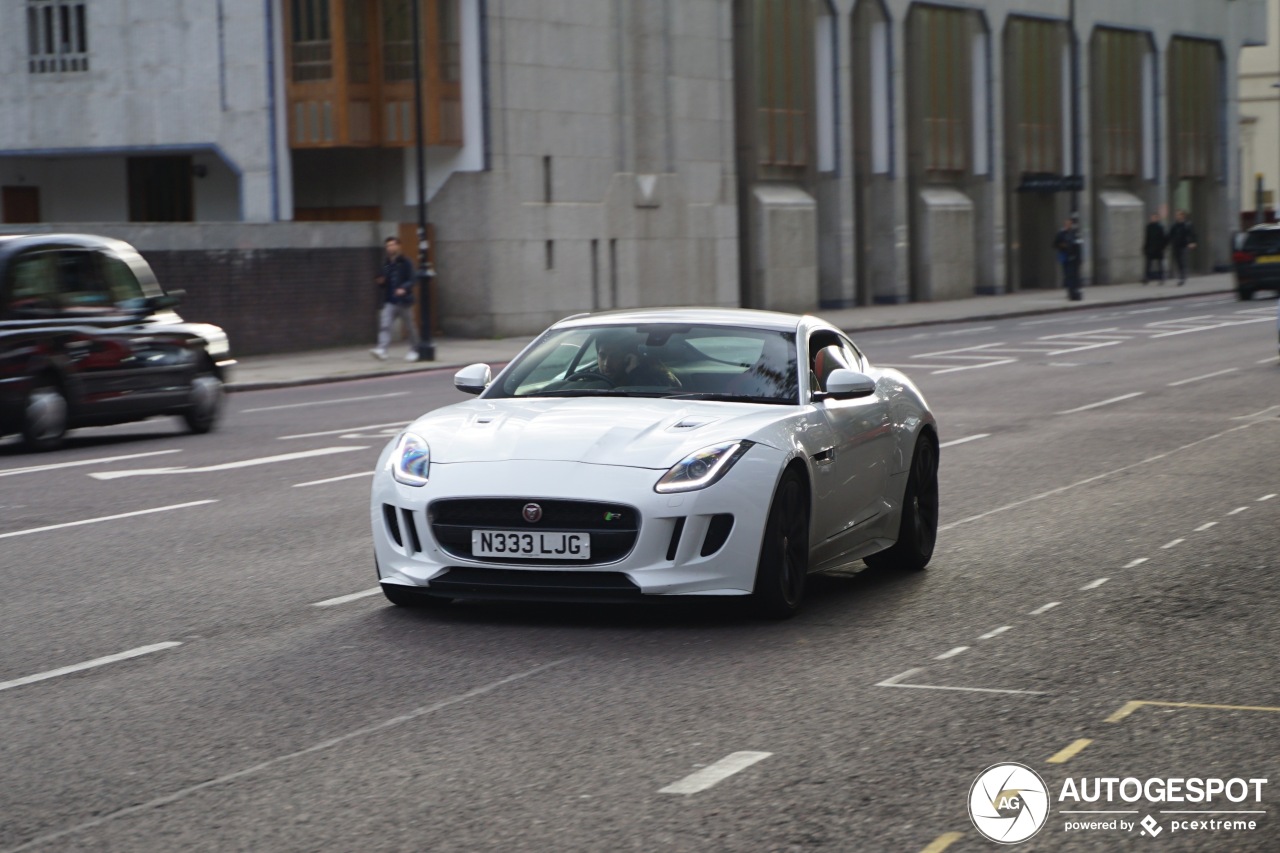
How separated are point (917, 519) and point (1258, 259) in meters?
39.5

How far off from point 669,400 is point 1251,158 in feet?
296

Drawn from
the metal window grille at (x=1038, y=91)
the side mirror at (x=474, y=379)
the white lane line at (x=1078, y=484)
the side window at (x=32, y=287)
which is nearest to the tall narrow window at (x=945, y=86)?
the metal window grille at (x=1038, y=91)

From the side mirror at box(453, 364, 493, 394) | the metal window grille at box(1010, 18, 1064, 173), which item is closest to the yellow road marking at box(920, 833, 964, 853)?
the side mirror at box(453, 364, 493, 394)

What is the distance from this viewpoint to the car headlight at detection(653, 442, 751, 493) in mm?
8102

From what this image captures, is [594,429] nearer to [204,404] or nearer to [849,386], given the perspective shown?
[849,386]

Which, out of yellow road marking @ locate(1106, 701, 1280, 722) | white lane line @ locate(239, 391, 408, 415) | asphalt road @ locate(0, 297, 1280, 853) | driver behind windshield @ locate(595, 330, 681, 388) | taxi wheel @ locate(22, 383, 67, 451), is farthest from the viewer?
white lane line @ locate(239, 391, 408, 415)

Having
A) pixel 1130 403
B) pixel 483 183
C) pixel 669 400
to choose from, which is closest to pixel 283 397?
pixel 1130 403

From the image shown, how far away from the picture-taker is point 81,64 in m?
Answer: 38.9

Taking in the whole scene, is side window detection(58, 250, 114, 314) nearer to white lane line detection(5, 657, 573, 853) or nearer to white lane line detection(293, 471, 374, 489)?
white lane line detection(293, 471, 374, 489)

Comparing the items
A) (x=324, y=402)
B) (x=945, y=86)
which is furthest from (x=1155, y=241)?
(x=324, y=402)

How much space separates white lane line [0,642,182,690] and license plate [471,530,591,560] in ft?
4.24

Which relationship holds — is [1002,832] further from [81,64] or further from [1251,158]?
[1251,158]

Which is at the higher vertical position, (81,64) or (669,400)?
(81,64)

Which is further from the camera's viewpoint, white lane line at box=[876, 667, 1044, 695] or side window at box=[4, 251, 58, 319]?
side window at box=[4, 251, 58, 319]
